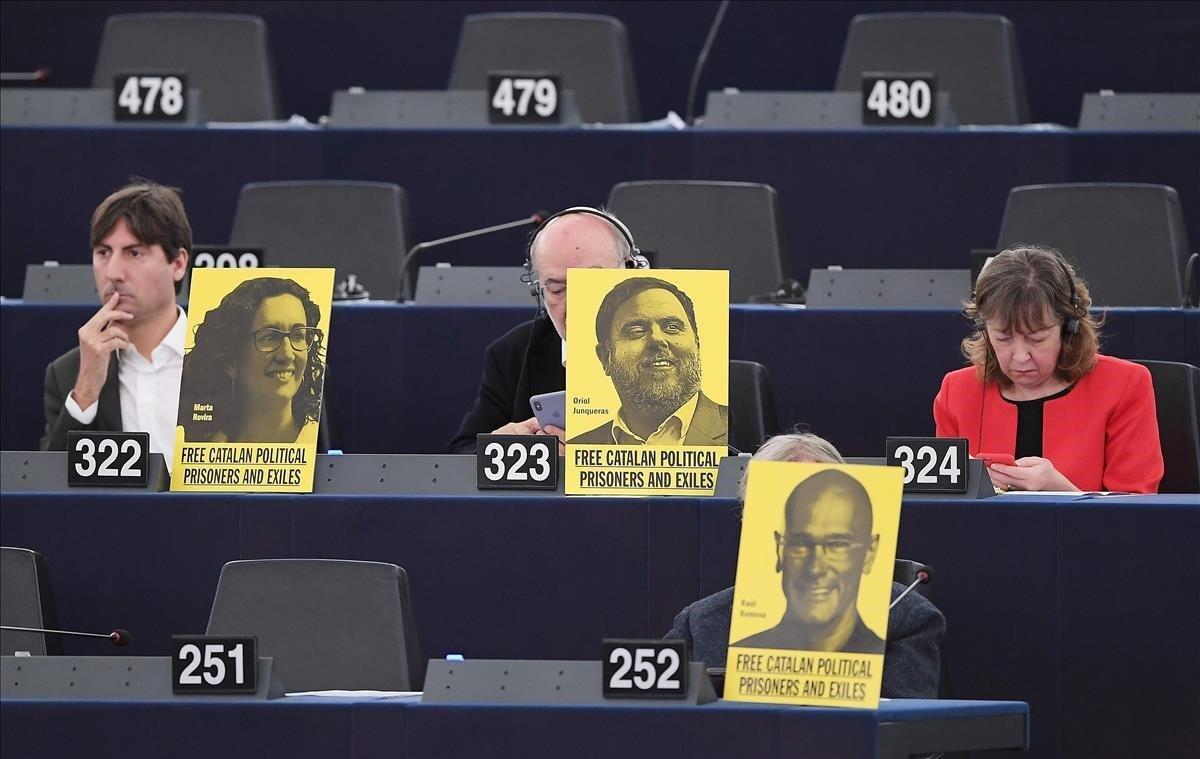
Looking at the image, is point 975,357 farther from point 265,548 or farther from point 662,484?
point 265,548

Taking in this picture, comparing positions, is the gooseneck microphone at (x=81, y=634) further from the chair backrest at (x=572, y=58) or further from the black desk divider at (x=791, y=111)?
the chair backrest at (x=572, y=58)

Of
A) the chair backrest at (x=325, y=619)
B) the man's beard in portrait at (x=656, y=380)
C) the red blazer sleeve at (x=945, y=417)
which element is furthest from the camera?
the red blazer sleeve at (x=945, y=417)

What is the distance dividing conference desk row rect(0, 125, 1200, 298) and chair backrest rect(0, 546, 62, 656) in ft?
7.09

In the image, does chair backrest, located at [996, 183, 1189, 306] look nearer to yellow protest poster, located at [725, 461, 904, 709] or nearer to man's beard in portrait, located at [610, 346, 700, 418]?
man's beard in portrait, located at [610, 346, 700, 418]

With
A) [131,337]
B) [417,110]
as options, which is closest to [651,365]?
[131,337]

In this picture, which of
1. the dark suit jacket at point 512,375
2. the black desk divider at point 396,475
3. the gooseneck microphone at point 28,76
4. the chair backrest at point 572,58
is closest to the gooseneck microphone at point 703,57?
the chair backrest at point 572,58

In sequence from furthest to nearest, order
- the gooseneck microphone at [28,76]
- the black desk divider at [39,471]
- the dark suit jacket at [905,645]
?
1. the gooseneck microphone at [28,76]
2. the black desk divider at [39,471]
3. the dark suit jacket at [905,645]

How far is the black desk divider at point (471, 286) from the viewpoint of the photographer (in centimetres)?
443

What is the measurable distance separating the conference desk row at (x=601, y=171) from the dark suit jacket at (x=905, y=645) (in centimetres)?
225

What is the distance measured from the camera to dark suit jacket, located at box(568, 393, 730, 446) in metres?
3.09

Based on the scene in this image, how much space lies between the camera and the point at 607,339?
10.2ft

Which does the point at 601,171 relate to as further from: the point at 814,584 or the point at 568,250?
the point at 814,584

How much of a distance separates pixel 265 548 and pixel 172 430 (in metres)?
0.68

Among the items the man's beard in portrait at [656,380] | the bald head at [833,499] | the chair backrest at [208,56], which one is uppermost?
the chair backrest at [208,56]
